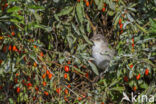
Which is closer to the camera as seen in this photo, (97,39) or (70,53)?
(70,53)

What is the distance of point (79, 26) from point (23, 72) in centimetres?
101

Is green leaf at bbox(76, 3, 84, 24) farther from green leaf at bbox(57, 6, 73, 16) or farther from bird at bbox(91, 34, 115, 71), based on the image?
bird at bbox(91, 34, 115, 71)

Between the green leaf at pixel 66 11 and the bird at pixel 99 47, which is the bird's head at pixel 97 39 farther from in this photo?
the green leaf at pixel 66 11

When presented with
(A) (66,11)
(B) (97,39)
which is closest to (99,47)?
(B) (97,39)

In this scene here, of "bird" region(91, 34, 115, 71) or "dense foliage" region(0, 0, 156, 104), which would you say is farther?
"bird" region(91, 34, 115, 71)

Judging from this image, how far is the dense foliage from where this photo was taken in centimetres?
333

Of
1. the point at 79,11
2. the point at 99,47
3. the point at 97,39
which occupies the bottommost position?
the point at 99,47

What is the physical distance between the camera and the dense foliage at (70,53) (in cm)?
333

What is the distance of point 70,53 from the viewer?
3.90m

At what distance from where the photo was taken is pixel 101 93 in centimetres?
400

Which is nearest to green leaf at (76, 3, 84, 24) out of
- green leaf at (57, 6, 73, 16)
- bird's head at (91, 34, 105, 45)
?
green leaf at (57, 6, 73, 16)

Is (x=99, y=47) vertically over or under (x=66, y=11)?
under

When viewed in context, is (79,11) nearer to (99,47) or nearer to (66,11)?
(66,11)

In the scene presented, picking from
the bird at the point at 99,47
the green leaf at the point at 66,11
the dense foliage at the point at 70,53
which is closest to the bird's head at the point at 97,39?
the bird at the point at 99,47
